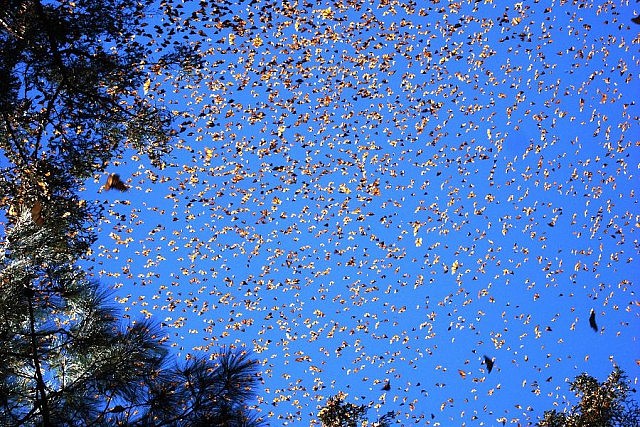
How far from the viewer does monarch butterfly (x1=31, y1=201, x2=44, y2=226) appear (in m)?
3.96

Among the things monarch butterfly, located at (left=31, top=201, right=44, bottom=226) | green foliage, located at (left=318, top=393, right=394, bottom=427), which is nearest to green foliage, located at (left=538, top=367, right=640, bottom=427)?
green foliage, located at (left=318, top=393, right=394, bottom=427)

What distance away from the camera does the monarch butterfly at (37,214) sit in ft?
13.0

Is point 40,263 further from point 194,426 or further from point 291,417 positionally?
point 291,417

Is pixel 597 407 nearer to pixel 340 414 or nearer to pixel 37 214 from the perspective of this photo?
pixel 340 414

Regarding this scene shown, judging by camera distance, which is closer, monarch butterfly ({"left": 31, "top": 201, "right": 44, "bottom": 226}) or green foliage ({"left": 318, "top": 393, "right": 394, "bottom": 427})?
monarch butterfly ({"left": 31, "top": 201, "right": 44, "bottom": 226})

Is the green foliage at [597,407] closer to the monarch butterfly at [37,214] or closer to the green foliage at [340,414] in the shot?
the green foliage at [340,414]

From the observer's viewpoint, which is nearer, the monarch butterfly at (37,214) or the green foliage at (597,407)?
the monarch butterfly at (37,214)

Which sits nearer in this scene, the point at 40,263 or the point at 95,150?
the point at 40,263

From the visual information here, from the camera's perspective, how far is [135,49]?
562cm

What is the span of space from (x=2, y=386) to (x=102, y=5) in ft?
11.0

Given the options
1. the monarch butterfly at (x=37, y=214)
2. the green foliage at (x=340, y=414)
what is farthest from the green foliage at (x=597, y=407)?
the monarch butterfly at (x=37, y=214)

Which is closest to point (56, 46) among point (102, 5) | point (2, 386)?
point (102, 5)

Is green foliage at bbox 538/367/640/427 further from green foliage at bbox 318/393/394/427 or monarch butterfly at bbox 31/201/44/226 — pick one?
monarch butterfly at bbox 31/201/44/226

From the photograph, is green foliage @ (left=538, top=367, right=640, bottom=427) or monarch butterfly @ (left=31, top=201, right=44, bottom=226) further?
green foliage @ (left=538, top=367, right=640, bottom=427)
